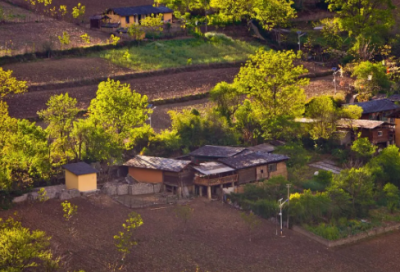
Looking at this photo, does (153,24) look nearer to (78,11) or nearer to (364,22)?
(78,11)

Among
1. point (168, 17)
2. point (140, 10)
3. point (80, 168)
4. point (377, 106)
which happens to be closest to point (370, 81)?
point (377, 106)

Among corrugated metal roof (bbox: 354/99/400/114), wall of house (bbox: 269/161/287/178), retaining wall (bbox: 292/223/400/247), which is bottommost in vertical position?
retaining wall (bbox: 292/223/400/247)

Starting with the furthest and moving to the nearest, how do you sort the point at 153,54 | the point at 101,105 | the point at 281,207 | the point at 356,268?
the point at 153,54
the point at 101,105
the point at 281,207
the point at 356,268

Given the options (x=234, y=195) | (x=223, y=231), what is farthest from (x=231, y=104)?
(x=223, y=231)

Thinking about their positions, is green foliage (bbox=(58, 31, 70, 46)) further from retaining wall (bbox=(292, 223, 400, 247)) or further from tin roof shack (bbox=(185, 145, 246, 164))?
retaining wall (bbox=(292, 223, 400, 247))

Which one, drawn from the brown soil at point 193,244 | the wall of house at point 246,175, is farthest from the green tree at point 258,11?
the brown soil at point 193,244

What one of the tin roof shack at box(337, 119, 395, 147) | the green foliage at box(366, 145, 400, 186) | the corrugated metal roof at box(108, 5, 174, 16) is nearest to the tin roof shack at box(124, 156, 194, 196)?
the green foliage at box(366, 145, 400, 186)

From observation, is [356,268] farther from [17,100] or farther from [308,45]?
[308,45]
